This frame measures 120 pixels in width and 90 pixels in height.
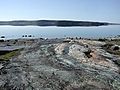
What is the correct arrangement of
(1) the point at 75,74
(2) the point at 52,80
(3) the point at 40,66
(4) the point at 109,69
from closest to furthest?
(2) the point at 52,80
(1) the point at 75,74
(4) the point at 109,69
(3) the point at 40,66

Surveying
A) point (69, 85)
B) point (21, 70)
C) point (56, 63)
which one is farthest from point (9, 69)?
point (69, 85)

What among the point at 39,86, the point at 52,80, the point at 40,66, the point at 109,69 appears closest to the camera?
the point at 39,86

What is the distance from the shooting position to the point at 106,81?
22.0m

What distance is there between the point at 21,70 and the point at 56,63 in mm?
4225

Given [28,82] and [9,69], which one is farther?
[9,69]

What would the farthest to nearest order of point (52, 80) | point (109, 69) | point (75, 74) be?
point (109, 69), point (75, 74), point (52, 80)

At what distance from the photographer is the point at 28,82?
72.4ft

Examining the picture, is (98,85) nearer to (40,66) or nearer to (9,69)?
(40,66)

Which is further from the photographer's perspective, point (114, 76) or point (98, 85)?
point (114, 76)

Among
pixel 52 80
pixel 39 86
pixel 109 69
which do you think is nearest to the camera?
pixel 39 86

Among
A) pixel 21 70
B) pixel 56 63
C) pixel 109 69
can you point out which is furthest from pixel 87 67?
pixel 21 70

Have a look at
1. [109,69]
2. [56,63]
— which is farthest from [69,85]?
[56,63]

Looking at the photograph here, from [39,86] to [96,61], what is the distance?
1026 centimetres

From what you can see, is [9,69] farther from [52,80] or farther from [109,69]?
[109,69]
